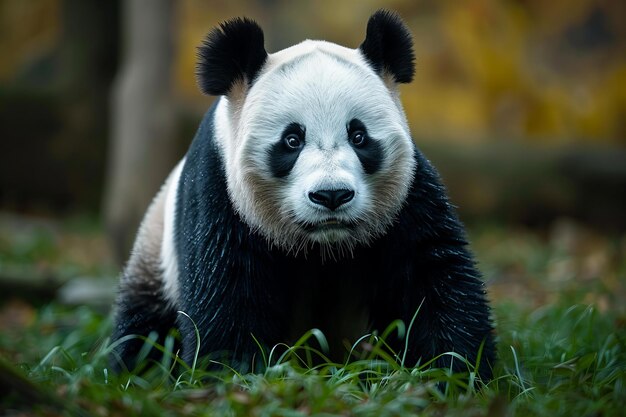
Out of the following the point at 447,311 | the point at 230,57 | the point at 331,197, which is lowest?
the point at 447,311

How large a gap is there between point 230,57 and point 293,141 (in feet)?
1.98

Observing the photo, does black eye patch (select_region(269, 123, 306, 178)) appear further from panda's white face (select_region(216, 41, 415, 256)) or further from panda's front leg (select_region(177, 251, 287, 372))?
panda's front leg (select_region(177, 251, 287, 372))

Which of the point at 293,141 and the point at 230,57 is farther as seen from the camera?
the point at 230,57

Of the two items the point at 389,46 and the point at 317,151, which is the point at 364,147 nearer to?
the point at 317,151

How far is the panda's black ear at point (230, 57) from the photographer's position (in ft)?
14.6

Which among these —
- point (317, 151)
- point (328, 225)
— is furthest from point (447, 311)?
point (317, 151)

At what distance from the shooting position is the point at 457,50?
40.2 feet

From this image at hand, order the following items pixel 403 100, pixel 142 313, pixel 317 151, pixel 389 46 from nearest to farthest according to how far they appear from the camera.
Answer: pixel 317 151, pixel 389 46, pixel 142 313, pixel 403 100

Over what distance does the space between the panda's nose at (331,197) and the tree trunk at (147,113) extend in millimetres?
5833

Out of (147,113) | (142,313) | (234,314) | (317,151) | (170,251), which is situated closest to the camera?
(317,151)

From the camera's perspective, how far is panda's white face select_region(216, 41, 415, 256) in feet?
13.8

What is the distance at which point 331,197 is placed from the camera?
404cm

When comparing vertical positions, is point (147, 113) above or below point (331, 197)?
below

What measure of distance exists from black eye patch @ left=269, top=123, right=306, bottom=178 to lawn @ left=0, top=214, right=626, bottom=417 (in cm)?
86
